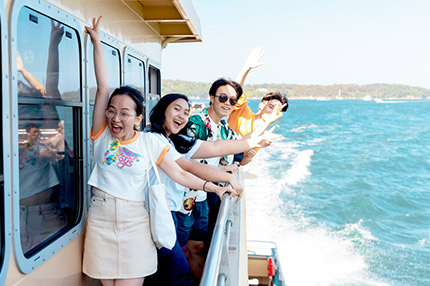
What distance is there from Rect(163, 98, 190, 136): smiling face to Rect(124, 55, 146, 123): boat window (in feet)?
4.99

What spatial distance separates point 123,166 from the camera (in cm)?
268

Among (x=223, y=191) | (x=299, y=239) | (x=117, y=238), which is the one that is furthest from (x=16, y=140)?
(x=299, y=239)

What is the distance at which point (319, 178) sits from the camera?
2975 cm

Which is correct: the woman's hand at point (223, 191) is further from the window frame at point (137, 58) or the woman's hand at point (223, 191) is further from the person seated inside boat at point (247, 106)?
the person seated inside boat at point (247, 106)

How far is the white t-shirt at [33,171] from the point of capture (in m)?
2.35

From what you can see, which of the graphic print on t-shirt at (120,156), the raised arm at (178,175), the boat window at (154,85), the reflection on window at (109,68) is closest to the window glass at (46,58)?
the reflection on window at (109,68)

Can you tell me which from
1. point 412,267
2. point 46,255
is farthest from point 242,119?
point 412,267

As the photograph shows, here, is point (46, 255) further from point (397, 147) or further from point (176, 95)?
point (397, 147)

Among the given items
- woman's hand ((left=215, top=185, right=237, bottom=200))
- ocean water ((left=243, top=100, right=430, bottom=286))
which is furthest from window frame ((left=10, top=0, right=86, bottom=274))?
ocean water ((left=243, top=100, right=430, bottom=286))

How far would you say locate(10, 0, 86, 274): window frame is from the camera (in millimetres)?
2176

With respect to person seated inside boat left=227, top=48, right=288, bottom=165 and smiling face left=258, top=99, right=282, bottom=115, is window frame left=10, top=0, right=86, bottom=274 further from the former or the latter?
smiling face left=258, top=99, right=282, bottom=115

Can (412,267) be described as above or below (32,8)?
below

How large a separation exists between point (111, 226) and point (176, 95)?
1.00 meters

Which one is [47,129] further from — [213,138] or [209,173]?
[213,138]
